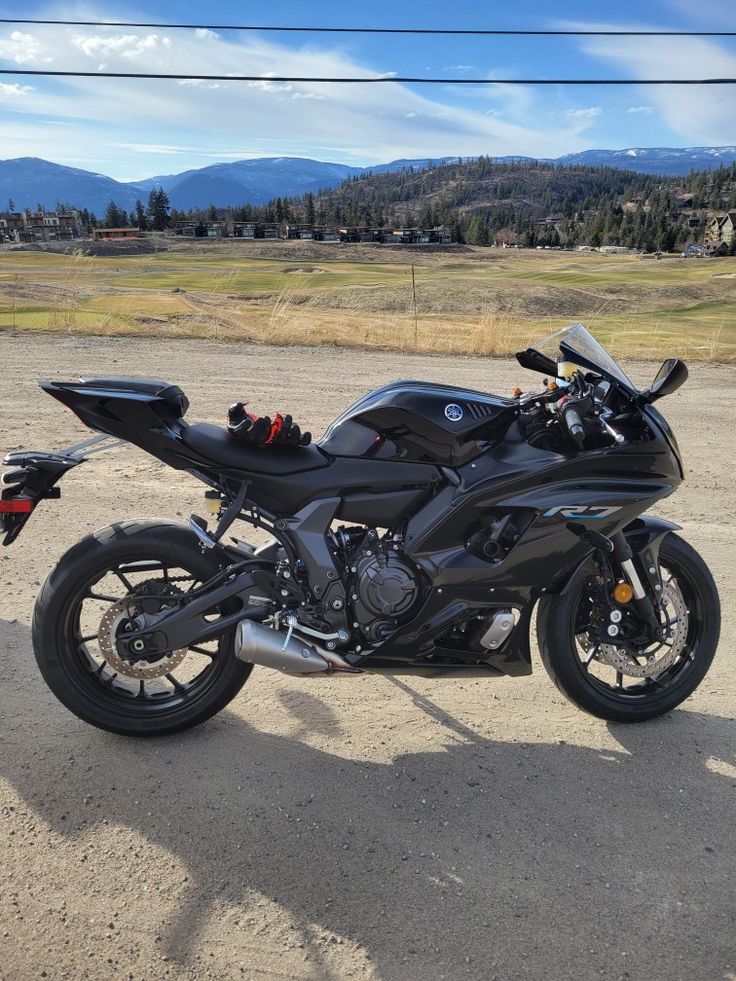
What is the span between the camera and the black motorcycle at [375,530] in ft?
10.3

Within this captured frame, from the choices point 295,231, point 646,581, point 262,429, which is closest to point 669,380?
point 646,581

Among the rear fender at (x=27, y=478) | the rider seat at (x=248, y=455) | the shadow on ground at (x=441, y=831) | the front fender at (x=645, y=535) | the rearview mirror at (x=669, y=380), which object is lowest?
the shadow on ground at (x=441, y=831)

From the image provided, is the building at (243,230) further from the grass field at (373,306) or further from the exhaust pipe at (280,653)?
the exhaust pipe at (280,653)

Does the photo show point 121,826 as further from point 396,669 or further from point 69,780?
point 396,669

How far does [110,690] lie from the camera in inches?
134

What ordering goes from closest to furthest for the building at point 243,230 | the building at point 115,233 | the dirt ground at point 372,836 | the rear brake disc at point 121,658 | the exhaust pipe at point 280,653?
the dirt ground at point 372,836 → the exhaust pipe at point 280,653 → the rear brake disc at point 121,658 → the building at point 115,233 → the building at point 243,230

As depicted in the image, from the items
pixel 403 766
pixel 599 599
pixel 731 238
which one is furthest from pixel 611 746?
pixel 731 238

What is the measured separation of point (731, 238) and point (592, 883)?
593ft

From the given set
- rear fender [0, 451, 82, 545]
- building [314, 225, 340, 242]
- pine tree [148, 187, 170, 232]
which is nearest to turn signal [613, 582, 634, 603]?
rear fender [0, 451, 82, 545]

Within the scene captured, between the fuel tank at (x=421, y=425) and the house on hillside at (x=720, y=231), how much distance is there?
173 meters

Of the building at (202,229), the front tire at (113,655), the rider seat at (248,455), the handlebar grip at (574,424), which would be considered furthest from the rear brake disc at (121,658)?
the building at (202,229)

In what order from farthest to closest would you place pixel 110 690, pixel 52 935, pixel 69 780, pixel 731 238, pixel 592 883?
1. pixel 731 238
2. pixel 110 690
3. pixel 69 780
4. pixel 592 883
5. pixel 52 935

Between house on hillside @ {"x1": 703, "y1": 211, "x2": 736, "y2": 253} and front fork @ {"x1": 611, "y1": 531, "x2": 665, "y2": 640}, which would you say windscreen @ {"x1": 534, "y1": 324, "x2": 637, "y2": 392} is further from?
house on hillside @ {"x1": 703, "y1": 211, "x2": 736, "y2": 253}

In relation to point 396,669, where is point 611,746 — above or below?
below
